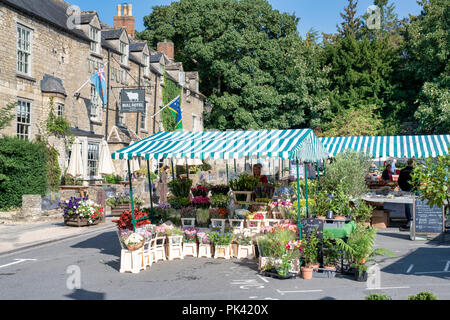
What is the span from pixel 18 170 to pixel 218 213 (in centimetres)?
1010

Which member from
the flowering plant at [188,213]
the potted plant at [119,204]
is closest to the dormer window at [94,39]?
the potted plant at [119,204]

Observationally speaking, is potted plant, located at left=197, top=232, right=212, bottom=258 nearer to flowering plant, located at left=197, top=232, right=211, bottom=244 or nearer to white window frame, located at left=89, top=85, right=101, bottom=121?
flowering plant, located at left=197, top=232, right=211, bottom=244

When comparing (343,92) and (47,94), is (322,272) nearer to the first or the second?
(47,94)

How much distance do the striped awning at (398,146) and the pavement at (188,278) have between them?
633 cm

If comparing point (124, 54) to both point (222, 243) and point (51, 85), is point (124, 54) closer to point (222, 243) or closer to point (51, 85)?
point (51, 85)

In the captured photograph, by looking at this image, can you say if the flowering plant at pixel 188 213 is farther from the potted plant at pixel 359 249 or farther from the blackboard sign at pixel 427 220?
the blackboard sign at pixel 427 220

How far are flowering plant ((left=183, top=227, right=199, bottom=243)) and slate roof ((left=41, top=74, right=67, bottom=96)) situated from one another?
13057mm

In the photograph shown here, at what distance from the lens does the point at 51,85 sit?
2017cm

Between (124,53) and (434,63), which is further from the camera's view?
(434,63)

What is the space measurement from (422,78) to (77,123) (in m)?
29.0

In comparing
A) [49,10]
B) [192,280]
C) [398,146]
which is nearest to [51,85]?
[49,10]

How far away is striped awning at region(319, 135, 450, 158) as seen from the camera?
17.0 metres

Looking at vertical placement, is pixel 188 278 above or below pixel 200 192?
below

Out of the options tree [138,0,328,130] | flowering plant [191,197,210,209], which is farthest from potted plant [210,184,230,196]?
tree [138,0,328,130]
